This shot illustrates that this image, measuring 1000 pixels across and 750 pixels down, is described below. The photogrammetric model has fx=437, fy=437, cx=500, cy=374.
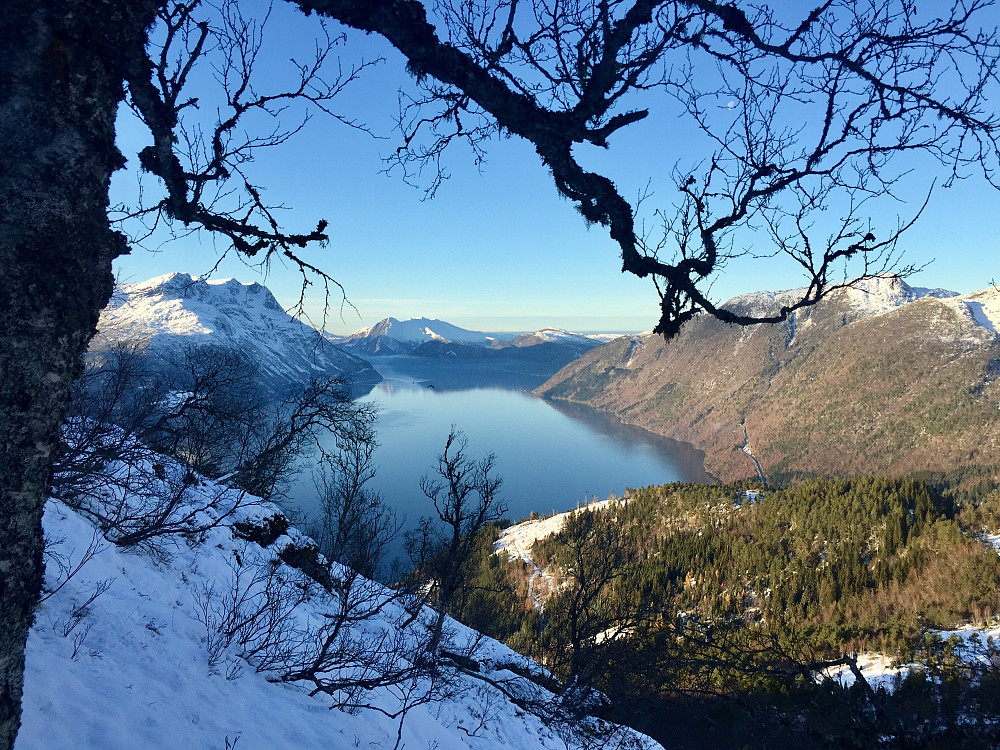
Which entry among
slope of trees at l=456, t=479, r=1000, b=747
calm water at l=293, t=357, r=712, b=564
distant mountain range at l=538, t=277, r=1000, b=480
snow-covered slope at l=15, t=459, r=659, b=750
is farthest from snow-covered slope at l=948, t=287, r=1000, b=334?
snow-covered slope at l=15, t=459, r=659, b=750

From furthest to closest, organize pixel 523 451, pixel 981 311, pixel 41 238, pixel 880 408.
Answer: pixel 981 311 < pixel 880 408 < pixel 523 451 < pixel 41 238

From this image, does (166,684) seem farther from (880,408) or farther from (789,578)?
(880,408)

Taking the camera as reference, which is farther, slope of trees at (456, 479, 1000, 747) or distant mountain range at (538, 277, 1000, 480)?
distant mountain range at (538, 277, 1000, 480)

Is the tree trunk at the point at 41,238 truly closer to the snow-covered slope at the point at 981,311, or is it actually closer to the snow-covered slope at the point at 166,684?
the snow-covered slope at the point at 166,684

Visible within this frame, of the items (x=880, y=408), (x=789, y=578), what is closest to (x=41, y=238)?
(x=789, y=578)

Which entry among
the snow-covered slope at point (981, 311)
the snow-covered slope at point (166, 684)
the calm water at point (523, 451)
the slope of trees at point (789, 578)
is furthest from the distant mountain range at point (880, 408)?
the snow-covered slope at point (166, 684)

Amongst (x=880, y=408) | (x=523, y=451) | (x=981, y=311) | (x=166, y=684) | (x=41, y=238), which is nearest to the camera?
(x=41, y=238)

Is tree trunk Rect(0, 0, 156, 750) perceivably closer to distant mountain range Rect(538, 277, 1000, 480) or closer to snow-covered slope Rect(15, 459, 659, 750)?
snow-covered slope Rect(15, 459, 659, 750)

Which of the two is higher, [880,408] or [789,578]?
[880,408]
